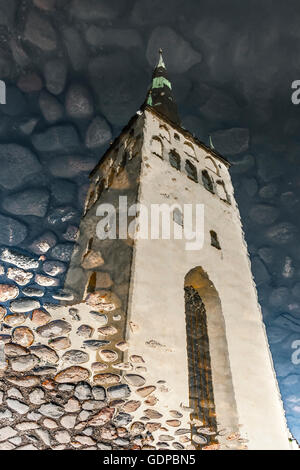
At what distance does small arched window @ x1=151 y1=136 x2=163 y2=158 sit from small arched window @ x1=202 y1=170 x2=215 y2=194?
2.45 metres

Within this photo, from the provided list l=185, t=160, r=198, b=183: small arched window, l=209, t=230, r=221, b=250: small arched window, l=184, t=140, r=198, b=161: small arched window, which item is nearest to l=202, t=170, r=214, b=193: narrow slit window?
l=185, t=160, r=198, b=183: small arched window

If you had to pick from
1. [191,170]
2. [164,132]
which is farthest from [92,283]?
[164,132]

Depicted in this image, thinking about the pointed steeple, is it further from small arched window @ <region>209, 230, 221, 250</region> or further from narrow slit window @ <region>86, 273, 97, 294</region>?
narrow slit window @ <region>86, 273, 97, 294</region>

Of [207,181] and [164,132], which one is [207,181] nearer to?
[207,181]

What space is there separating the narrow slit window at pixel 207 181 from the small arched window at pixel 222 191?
50 cm

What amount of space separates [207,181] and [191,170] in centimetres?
108

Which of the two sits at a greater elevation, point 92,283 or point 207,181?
point 207,181

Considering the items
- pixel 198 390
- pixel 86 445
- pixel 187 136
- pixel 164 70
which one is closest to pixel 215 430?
pixel 198 390

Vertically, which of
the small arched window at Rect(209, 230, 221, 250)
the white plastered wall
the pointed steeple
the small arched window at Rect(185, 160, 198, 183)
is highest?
the pointed steeple

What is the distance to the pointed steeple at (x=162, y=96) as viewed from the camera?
21.8m

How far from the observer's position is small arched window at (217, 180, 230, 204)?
46.3 feet

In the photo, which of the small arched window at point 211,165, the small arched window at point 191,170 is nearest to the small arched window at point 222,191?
the small arched window at point 211,165

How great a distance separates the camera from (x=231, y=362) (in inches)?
316

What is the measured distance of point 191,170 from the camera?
538 inches
